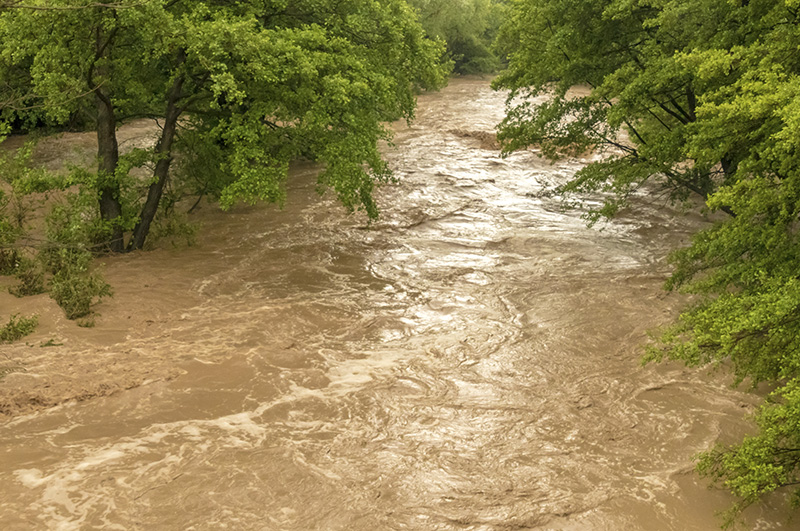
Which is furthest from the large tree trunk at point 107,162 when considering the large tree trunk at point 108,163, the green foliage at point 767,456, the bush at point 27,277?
the green foliage at point 767,456

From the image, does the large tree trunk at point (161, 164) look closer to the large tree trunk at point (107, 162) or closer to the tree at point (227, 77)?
the tree at point (227, 77)

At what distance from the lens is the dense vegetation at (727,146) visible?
7051 millimetres

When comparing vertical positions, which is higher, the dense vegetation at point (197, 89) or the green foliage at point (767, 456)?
the dense vegetation at point (197, 89)

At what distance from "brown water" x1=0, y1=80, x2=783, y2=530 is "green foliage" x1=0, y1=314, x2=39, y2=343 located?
99 centimetres

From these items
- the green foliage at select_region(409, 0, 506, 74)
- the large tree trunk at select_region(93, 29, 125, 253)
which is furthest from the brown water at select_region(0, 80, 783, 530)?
the green foliage at select_region(409, 0, 506, 74)

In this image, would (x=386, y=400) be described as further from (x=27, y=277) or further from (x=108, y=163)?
(x=108, y=163)

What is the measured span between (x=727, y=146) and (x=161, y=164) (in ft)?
38.3

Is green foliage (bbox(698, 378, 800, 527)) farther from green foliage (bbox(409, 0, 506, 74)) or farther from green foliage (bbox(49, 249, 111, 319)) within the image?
green foliage (bbox(409, 0, 506, 74))

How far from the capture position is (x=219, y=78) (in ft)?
39.4

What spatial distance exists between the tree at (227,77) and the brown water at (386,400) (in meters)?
2.23

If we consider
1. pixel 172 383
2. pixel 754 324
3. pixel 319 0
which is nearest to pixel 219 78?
pixel 319 0

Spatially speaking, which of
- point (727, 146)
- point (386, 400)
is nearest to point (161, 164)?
point (386, 400)

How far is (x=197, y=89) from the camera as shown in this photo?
14.6 meters

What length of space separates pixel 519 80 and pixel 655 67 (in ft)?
15.1
